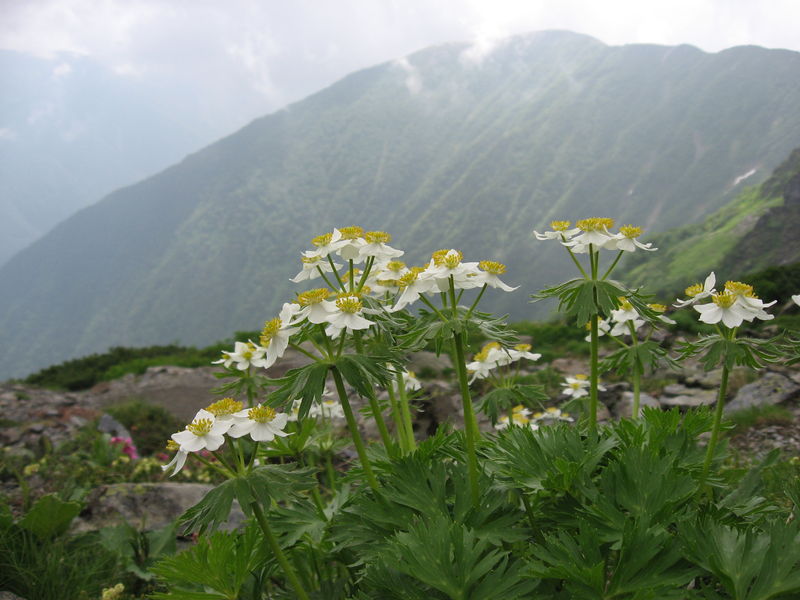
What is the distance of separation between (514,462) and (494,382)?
1.25 meters

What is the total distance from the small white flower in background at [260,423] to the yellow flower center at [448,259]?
38.8 inches

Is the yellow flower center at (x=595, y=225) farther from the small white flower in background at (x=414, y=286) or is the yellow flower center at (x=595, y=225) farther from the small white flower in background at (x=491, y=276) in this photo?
the small white flower in background at (x=414, y=286)

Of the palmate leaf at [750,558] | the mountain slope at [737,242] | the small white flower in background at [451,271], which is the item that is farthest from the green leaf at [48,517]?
the mountain slope at [737,242]

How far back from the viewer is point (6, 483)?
616 centimetres

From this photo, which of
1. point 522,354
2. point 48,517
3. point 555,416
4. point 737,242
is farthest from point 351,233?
point 737,242

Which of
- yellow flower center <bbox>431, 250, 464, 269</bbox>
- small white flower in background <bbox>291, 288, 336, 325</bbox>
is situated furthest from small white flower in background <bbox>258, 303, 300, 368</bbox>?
yellow flower center <bbox>431, 250, 464, 269</bbox>

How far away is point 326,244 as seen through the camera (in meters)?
2.51

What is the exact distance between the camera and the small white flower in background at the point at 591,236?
95.6 inches

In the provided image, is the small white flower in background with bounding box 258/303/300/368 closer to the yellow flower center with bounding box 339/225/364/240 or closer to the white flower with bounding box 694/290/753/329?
the yellow flower center with bounding box 339/225/364/240

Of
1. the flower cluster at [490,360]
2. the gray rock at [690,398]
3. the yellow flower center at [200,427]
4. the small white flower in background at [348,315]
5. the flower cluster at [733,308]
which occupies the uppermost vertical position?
the small white flower in background at [348,315]

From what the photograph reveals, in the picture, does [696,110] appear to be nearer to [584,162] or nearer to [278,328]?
[584,162]

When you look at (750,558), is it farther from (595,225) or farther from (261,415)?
(261,415)

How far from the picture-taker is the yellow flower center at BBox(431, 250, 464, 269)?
2230 mm

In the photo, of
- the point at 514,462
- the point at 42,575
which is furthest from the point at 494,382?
the point at 42,575
